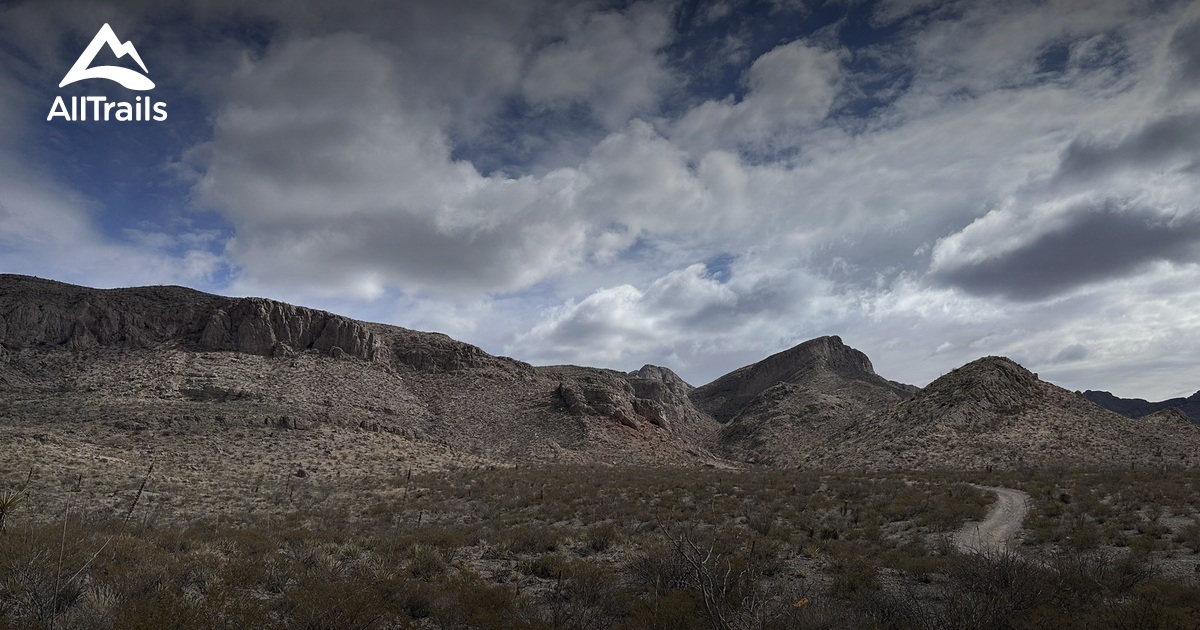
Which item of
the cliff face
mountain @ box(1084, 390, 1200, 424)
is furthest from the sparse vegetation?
mountain @ box(1084, 390, 1200, 424)

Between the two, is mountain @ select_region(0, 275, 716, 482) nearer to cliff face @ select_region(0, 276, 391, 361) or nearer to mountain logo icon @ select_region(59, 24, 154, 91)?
cliff face @ select_region(0, 276, 391, 361)

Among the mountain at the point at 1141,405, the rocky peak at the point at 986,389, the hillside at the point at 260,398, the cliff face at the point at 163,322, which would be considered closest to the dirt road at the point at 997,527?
the hillside at the point at 260,398

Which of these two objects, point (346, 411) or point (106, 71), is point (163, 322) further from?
point (106, 71)

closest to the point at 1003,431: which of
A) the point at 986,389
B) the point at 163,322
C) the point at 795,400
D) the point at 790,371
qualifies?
the point at 986,389

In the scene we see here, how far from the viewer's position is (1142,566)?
35.2ft

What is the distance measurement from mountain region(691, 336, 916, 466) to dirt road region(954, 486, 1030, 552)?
38810 millimetres

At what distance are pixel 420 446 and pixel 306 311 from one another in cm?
2443

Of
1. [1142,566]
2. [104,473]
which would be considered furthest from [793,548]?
[104,473]

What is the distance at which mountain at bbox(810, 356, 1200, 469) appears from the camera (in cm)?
4103

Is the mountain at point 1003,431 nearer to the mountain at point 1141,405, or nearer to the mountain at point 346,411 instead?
the mountain at point 346,411

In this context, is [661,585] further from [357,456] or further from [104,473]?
[357,456]

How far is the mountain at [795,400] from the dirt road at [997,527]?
3881 centimetres

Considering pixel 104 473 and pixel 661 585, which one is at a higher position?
pixel 104 473

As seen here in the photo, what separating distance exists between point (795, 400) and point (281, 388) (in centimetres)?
A: 7108
